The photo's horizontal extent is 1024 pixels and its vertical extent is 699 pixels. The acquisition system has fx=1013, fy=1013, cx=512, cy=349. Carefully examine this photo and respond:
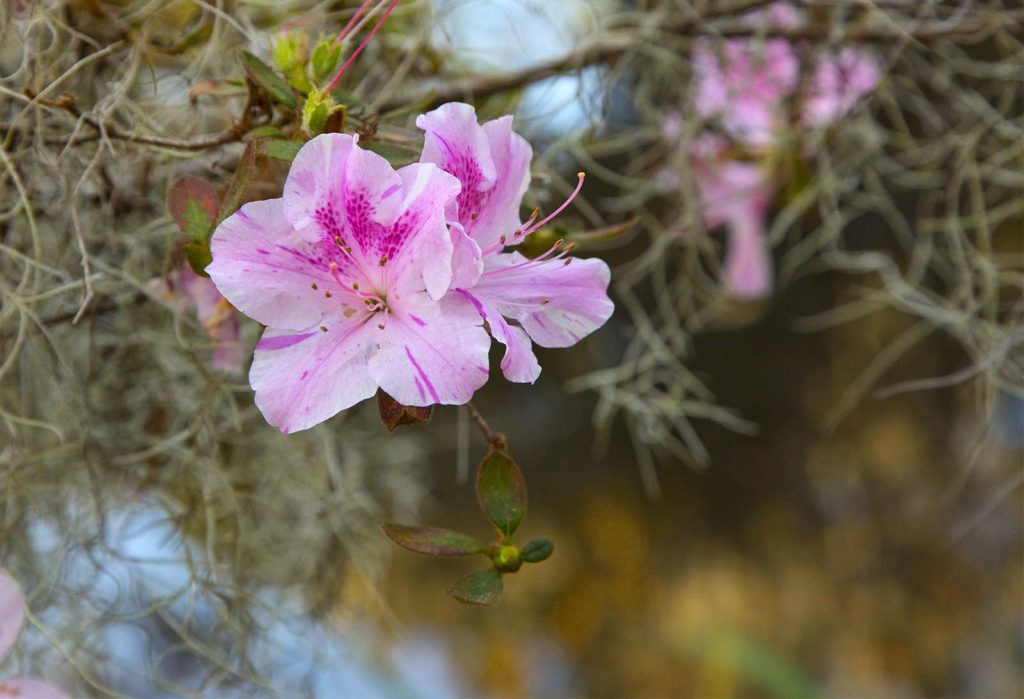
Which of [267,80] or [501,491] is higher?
[267,80]

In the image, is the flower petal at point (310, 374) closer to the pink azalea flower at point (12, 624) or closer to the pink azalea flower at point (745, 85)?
the pink azalea flower at point (12, 624)

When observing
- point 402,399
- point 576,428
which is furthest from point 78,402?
point 576,428

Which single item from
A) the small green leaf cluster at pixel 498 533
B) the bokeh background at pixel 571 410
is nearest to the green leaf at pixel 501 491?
the small green leaf cluster at pixel 498 533

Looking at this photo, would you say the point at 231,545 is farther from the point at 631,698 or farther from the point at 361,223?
the point at 631,698

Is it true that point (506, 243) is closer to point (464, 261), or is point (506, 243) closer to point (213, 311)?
point (464, 261)

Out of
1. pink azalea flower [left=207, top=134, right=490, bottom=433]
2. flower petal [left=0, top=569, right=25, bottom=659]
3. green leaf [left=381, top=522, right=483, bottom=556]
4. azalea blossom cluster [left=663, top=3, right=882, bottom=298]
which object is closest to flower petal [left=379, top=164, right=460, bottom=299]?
pink azalea flower [left=207, top=134, right=490, bottom=433]

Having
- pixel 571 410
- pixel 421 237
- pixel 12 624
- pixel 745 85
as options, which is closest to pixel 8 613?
pixel 12 624
